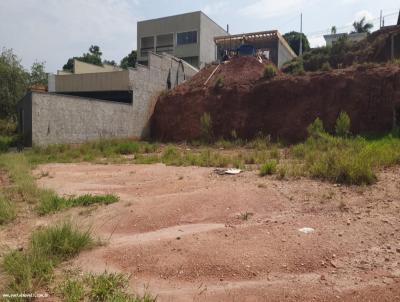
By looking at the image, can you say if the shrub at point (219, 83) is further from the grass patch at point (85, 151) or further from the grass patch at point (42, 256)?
the grass patch at point (42, 256)

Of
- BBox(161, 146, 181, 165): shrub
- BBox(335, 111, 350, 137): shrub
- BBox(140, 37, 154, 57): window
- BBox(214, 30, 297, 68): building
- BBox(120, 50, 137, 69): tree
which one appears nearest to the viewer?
BBox(161, 146, 181, 165): shrub

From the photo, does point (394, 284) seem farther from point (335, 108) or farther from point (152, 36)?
point (152, 36)

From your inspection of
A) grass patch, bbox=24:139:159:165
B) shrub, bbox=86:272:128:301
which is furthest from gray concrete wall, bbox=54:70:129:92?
shrub, bbox=86:272:128:301

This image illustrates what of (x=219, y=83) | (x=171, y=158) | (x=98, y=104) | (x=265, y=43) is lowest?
(x=171, y=158)

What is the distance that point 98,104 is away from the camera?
18.6 m

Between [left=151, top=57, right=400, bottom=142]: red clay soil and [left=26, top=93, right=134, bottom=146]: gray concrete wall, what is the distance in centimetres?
322

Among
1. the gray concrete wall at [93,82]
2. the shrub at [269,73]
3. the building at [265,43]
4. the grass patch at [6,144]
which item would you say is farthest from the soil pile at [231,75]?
the grass patch at [6,144]

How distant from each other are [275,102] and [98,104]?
30.8ft

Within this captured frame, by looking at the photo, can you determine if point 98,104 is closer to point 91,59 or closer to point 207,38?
point 207,38

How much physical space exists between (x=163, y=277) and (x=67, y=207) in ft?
10.4

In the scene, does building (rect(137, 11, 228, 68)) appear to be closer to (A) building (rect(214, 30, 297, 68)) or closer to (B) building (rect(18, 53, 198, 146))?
(A) building (rect(214, 30, 297, 68))

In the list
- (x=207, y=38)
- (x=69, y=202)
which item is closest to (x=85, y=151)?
(x=69, y=202)

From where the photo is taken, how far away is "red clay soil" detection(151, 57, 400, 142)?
16.5 metres

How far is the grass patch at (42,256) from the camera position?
11.2 feet
